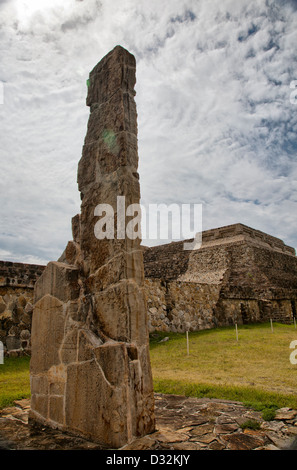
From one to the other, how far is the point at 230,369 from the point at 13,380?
364cm

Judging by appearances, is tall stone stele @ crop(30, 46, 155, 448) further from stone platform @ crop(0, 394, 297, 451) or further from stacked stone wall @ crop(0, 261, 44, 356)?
stacked stone wall @ crop(0, 261, 44, 356)

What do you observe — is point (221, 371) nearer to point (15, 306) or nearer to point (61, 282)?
point (61, 282)

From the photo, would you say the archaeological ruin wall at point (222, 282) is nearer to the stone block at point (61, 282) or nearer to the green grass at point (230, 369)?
the green grass at point (230, 369)

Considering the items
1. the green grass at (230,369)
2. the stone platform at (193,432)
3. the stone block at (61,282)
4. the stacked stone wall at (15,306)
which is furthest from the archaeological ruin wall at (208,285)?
the stone platform at (193,432)

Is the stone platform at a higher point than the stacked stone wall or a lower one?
lower

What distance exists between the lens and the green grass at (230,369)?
4238mm

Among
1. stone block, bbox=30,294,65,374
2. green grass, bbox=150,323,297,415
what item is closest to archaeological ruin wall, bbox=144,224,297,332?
green grass, bbox=150,323,297,415

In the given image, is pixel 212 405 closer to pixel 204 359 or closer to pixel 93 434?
pixel 93 434

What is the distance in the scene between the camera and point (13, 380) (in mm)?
5664

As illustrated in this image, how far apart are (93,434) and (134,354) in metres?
0.71

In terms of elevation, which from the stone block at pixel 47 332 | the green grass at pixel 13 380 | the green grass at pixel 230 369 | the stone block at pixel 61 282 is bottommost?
the green grass at pixel 13 380

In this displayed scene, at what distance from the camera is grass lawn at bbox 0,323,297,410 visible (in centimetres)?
429

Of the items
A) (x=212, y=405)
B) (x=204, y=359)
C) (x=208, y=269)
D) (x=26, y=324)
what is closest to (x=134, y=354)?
(x=212, y=405)

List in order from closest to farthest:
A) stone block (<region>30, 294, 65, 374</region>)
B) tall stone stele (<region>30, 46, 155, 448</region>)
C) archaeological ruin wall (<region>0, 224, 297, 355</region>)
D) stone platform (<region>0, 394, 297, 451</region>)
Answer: stone platform (<region>0, 394, 297, 451</region>)
tall stone stele (<region>30, 46, 155, 448</region>)
stone block (<region>30, 294, 65, 374</region>)
archaeological ruin wall (<region>0, 224, 297, 355</region>)
